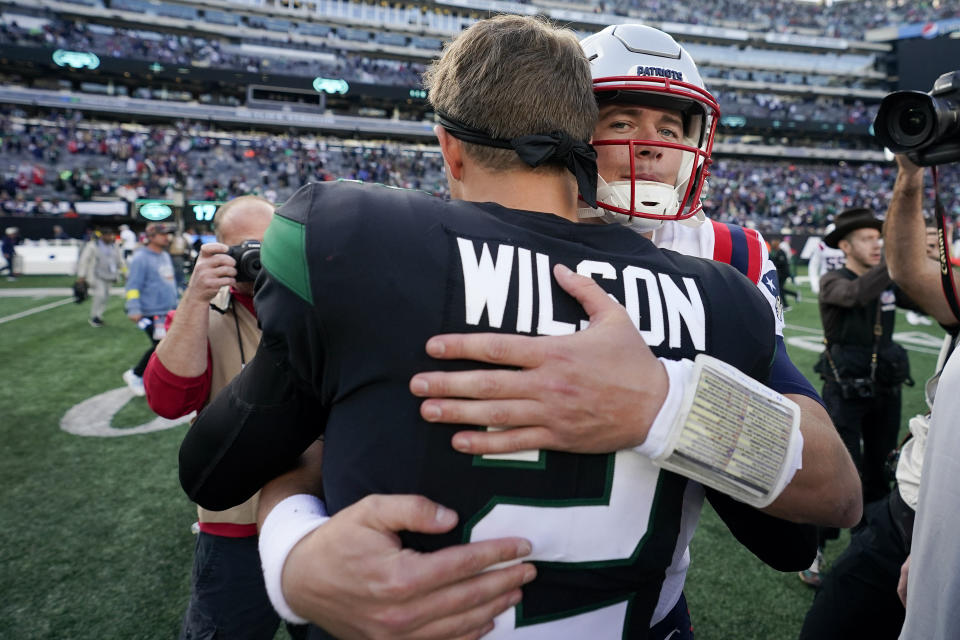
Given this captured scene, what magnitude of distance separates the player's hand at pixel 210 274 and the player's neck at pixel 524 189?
1.40 metres

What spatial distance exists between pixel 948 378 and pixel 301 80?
145 ft

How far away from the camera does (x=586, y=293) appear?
98 cm

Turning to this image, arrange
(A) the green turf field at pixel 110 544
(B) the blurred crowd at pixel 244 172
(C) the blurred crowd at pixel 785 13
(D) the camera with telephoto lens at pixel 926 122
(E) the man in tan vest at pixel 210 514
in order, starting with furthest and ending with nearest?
(C) the blurred crowd at pixel 785 13
(B) the blurred crowd at pixel 244 172
(A) the green turf field at pixel 110 544
(E) the man in tan vest at pixel 210 514
(D) the camera with telephoto lens at pixel 926 122

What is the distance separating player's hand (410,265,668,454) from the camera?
90cm

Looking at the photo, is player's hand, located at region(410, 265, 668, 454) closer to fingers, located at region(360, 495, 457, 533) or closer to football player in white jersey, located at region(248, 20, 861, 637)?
football player in white jersey, located at region(248, 20, 861, 637)

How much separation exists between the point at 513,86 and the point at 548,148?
155 millimetres

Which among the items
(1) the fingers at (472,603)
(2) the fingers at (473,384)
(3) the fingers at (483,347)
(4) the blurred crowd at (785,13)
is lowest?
(1) the fingers at (472,603)

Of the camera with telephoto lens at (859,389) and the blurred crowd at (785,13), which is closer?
the camera with telephoto lens at (859,389)

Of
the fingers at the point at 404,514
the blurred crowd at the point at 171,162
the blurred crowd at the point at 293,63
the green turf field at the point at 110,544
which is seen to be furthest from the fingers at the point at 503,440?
the blurred crowd at the point at 293,63

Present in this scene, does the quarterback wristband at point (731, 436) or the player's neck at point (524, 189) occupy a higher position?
the player's neck at point (524, 189)

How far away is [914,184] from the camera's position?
230 centimetres

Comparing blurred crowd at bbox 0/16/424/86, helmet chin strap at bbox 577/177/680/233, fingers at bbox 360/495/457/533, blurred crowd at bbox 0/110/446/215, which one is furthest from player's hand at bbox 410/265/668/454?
blurred crowd at bbox 0/16/424/86

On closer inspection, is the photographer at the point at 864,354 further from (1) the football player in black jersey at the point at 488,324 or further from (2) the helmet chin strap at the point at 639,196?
(1) the football player in black jersey at the point at 488,324

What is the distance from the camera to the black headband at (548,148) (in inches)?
42.3
